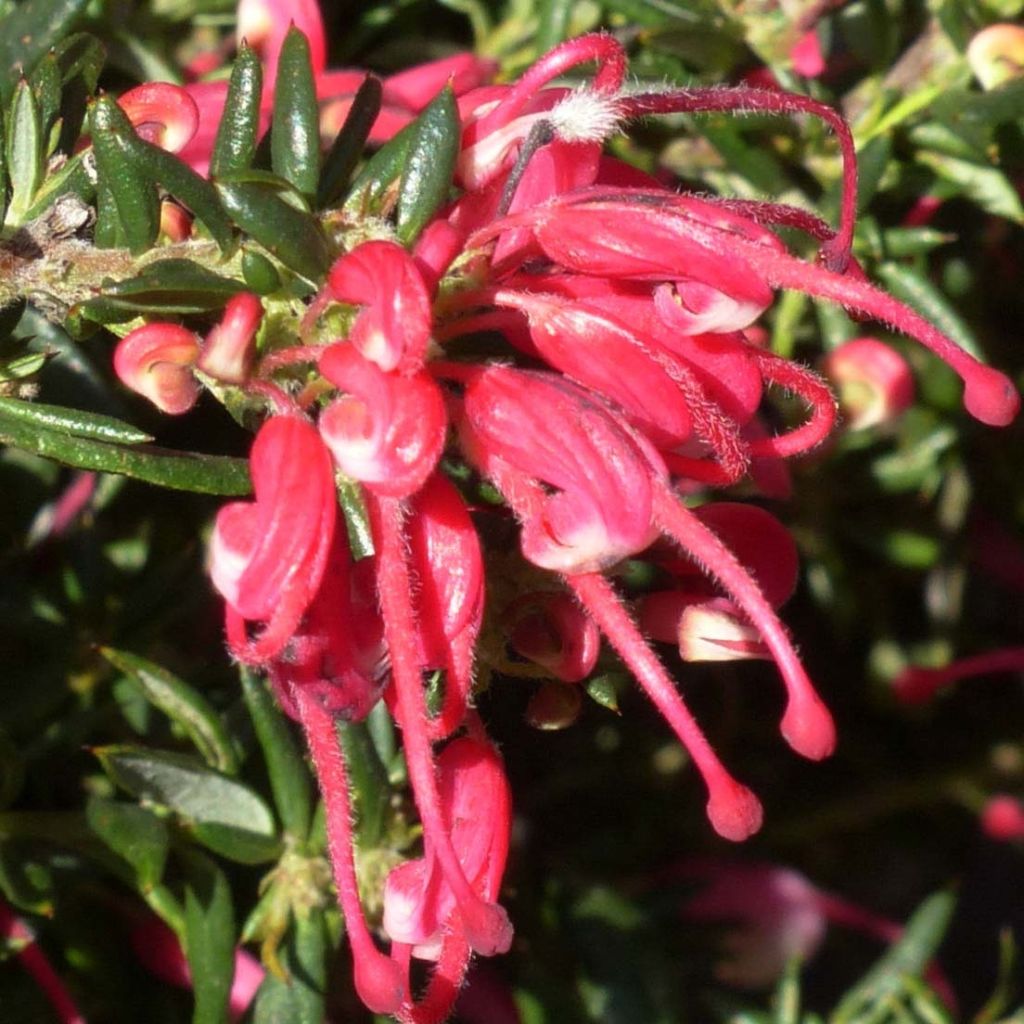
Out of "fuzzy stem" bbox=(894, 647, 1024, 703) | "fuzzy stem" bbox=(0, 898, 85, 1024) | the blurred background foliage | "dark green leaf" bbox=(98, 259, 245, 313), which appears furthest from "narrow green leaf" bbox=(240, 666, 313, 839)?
"fuzzy stem" bbox=(894, 647, 1024, 703)

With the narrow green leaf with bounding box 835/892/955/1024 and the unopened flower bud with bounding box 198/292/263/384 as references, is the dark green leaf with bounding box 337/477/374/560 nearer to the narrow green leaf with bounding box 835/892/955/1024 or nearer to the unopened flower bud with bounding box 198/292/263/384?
the unopened flower bud with bounding box 198/292/263/384

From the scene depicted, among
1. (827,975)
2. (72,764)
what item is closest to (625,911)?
(72,764)

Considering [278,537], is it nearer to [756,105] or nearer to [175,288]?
[175,288]

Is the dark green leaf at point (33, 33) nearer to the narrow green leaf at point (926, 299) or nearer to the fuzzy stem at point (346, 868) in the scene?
the fuzzy stem at point (346, 868)

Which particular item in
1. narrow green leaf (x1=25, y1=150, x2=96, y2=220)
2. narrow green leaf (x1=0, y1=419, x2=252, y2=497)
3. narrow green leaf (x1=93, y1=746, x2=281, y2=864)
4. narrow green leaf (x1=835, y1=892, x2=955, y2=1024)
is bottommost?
narrow green leaf (x1=835, y1=892, x2=955, y2=1024)

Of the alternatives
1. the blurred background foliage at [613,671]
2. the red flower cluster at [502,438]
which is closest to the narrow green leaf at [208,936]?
the blurred background foliage at [613,671]
